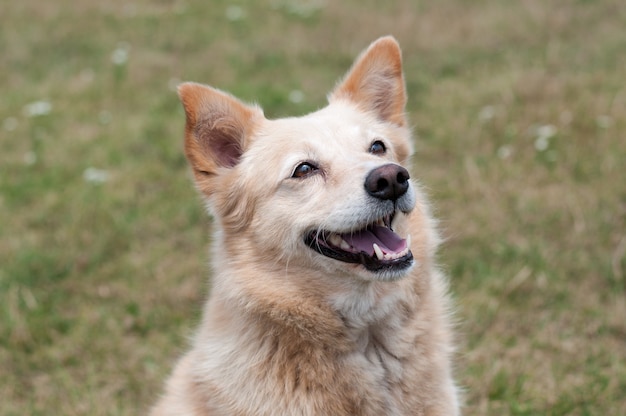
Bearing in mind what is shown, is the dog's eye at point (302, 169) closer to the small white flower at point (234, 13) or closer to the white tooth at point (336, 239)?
the white tooth at point (336, 239)

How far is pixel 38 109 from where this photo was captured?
307 inches

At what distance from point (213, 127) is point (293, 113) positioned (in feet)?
13.7

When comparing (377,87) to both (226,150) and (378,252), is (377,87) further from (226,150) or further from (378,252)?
(378,252)

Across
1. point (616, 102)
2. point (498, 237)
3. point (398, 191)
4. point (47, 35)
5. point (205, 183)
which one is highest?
point (398, 191)

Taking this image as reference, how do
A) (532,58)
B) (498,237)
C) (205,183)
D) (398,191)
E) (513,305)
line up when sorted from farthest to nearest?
(532,58) → (498,237) → (513,305) → (205,183) → (398,191)

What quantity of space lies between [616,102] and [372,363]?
486 cm

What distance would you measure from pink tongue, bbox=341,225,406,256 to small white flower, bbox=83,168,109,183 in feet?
12.8

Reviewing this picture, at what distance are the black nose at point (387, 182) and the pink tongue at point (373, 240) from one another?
0.20 metres

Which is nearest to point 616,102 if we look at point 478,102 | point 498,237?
point 478,102

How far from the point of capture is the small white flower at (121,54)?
884cm

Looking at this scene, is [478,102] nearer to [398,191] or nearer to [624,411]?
[624,411]

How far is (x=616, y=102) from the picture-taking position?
676 cm

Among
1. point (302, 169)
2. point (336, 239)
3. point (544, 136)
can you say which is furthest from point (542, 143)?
point (336, 239)

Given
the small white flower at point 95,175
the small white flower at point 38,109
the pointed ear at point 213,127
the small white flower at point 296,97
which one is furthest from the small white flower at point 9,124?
the pointed ear at point 213,127
